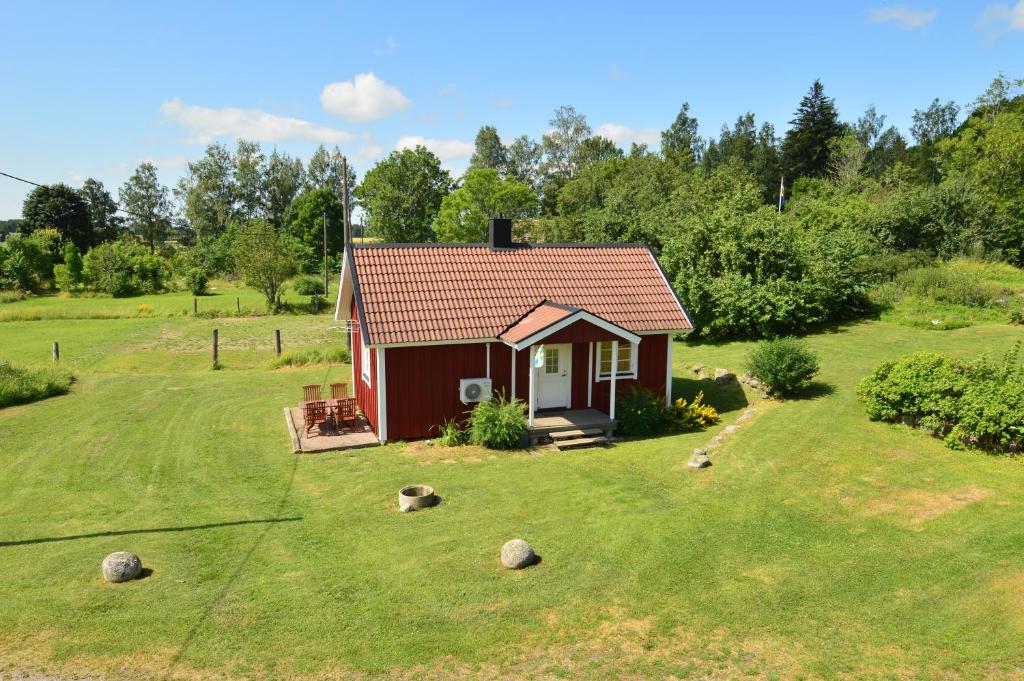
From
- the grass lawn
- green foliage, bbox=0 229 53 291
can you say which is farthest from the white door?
green foliage, bbox=0 229 53 291

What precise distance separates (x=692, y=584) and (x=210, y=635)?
598 cm

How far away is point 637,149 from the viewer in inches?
2611

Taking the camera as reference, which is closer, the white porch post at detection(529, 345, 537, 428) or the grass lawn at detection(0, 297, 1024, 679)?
the grass lawn at detection(0, 297, 1024, 679)

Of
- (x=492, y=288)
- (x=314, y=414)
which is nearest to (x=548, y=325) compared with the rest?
(x=492, y=288)

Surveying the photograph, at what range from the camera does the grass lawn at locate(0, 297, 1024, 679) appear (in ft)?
23.0

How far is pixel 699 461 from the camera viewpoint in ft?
43.6

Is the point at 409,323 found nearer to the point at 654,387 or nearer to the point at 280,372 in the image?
the point at 654,387

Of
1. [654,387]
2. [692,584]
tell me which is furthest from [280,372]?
[692,584]

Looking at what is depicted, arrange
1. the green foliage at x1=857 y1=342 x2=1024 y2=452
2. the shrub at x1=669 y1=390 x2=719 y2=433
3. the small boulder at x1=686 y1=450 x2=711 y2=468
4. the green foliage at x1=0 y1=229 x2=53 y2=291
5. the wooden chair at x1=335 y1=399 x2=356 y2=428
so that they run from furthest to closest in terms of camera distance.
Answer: the green foliage at x1=0 y1=229 x2=53 y2=291 < the shrub at x1=669 y1=390 x2=719 y2=433 < the wooden chair at x1=335 y1=399 x2=356 y2=428 < the small boulder at x1=686 y1=450 x2=711 y2=468 < the green foliage at x1=857 y1=342 x2=1024 y2=452

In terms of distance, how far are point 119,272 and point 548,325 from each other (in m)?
49.2

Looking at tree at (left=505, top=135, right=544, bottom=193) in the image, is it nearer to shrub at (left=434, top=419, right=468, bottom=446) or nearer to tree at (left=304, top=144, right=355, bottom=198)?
tree at (left=304, top=144, right=355, bottom=198)

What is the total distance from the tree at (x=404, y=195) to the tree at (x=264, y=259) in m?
20.5

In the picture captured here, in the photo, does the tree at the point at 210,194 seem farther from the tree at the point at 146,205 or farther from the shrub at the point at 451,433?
the shrub at the point at 451,433

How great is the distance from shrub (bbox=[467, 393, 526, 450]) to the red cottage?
53 cm
